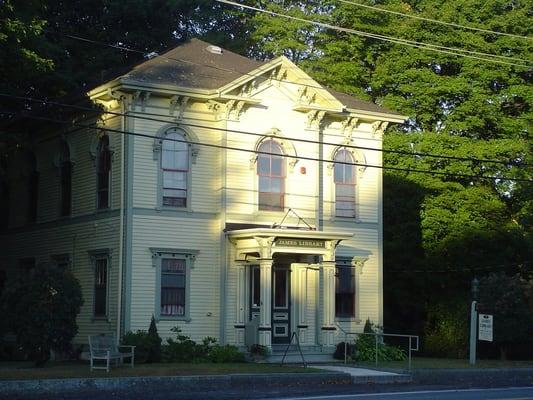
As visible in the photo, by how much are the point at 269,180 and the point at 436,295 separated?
11.7m

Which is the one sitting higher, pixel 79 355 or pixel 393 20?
pixel 393 20

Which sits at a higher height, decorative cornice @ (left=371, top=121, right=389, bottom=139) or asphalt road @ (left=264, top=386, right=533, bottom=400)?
decorative cornice @ (left=371, top=121, right=389, bottom=139)

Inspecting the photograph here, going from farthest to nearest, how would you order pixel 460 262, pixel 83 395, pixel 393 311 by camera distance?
pixel 393 311
pixel 460 262
pixel 83 395

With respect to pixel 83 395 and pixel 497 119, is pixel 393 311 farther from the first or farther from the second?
pixel 83 395

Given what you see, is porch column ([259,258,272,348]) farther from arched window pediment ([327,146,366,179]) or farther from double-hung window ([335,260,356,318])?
arched window pediment ([327,146,366,179])

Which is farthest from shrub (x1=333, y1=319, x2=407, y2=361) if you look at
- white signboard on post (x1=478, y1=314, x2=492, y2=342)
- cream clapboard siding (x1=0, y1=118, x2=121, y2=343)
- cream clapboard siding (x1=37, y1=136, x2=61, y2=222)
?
cream clapboard siding (x1=37, y1=136, x2=61, y2=222)

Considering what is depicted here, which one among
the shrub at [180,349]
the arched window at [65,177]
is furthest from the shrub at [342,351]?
the arched window at [65,177]

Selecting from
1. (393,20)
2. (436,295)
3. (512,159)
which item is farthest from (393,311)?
(393,20)

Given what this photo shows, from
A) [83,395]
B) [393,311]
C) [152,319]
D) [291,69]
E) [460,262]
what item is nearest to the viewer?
[83,395]

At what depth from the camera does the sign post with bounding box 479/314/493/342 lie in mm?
32531

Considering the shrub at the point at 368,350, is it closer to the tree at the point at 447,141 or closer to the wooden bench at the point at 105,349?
the tree at the point at 447,141

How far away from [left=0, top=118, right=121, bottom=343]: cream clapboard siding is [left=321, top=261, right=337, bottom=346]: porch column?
6817 mm

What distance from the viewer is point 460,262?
39.7 meters

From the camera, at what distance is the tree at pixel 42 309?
84.0ft
